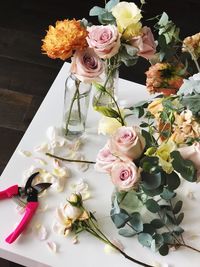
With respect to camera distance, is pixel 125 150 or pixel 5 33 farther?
pixel 5 33

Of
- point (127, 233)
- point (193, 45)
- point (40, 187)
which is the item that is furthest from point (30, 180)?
point (193, 45)

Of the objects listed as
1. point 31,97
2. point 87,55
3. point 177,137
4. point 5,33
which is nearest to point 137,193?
point 177,137

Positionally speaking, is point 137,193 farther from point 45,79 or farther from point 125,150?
point 45,79

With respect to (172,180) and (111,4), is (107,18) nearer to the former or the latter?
(111,4)

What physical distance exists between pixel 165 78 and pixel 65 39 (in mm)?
235

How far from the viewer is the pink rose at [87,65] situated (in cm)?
119

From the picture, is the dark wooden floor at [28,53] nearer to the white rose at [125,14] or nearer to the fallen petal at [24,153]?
the fallen petal at [24,153]

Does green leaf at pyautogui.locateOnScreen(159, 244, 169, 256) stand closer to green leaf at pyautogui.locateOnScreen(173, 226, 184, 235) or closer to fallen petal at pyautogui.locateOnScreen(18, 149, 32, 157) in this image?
green leaf at pyautogui.locateOnScreen(173, 226, 184, 235)

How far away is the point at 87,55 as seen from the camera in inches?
47.1

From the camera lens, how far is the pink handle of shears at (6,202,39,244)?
116cm

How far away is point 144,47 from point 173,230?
0.40m

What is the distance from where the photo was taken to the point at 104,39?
3.77ft

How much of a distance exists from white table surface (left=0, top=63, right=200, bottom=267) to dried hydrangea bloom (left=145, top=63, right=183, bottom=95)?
243mm

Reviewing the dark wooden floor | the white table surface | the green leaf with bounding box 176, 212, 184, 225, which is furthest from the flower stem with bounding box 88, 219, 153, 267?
the dark wooden floor
